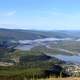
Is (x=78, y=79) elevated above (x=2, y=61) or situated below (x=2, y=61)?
above

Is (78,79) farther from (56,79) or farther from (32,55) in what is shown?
(32,55)

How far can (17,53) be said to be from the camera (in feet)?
320

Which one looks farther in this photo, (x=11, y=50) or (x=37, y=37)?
(x=37, y=37)

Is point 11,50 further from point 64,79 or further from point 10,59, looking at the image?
point 64,79

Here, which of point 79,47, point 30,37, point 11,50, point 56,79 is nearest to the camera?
point 56,79

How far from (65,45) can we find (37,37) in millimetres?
46005

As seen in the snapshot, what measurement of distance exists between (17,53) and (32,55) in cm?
817

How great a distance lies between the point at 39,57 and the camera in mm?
88250

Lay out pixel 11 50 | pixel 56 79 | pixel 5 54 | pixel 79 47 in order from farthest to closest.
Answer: pixel 79 47
pixel 11 50
pixel 5 54
pixel 56 79

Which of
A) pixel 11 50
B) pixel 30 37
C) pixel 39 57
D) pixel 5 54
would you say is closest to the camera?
pixel 39 57

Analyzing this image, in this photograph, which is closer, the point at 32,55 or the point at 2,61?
the point at 2,61

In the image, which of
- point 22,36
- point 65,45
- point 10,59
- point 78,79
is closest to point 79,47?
point 65,45

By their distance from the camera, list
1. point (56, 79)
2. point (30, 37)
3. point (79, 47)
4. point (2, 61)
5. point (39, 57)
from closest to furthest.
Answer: point (56, 79) → point (2, 61) → point (39, 57) → point (79, 47) → point (30, 37)

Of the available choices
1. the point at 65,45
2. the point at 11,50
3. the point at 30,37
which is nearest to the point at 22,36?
the point at 30,37
